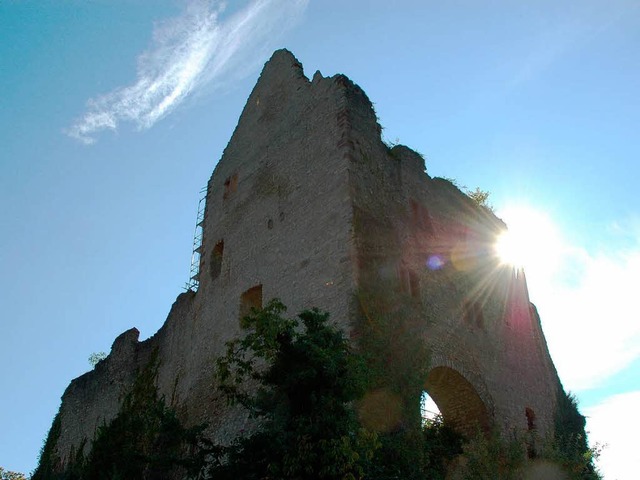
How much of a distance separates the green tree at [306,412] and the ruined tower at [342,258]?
7.85 ft

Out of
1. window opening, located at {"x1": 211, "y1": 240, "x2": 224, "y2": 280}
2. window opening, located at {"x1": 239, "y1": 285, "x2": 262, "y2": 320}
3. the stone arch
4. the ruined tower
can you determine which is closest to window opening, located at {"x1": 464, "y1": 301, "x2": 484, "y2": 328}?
the ruined tower

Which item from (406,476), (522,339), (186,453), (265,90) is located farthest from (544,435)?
(265,90)

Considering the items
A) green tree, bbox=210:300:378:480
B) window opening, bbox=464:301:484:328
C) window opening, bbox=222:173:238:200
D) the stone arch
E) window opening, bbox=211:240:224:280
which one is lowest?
green tree, bbox=210:300:378:480

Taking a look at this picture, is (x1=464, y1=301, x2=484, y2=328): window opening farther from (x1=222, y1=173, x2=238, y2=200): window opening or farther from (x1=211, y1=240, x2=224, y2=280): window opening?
(x1=222, y1=173, x2=238, y2=200): window opening

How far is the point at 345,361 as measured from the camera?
7781 mm

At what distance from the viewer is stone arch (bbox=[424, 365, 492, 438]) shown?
501 inches

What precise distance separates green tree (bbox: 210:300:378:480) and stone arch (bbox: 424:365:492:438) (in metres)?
5.30

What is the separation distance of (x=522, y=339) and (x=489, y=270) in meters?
2.02

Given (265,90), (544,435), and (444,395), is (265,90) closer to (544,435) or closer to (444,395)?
(444,395)

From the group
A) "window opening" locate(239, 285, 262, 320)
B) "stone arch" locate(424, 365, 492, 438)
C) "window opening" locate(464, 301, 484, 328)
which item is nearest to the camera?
"stone arch" locate(424, 365, 492, 438)

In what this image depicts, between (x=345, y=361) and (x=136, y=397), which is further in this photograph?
(x=136, y=397)

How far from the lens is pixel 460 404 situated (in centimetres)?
1309

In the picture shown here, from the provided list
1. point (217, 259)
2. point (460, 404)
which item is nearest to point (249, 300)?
point (217, 259)

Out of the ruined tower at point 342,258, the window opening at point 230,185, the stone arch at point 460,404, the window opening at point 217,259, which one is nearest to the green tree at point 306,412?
the ruined tower at point 342,258
